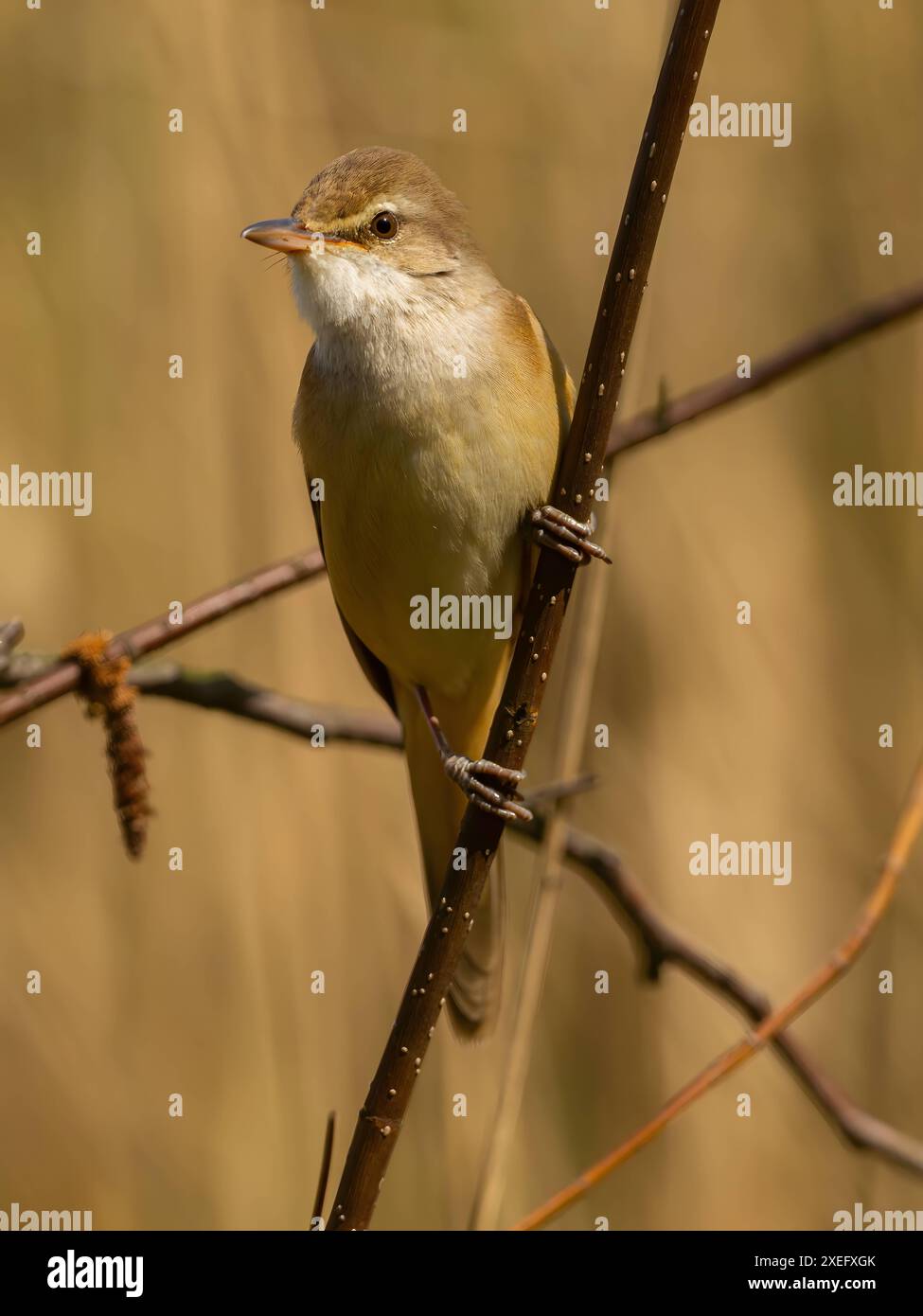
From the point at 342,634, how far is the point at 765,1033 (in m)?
2.06

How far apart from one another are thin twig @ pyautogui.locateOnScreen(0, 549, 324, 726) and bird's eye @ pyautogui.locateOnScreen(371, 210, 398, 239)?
28.3 inches

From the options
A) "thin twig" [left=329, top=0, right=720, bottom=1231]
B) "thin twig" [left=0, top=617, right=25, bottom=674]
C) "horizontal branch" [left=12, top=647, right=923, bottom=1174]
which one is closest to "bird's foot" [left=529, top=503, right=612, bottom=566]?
"thin twig" [left=329, top=0, right=720, bottom=1231]

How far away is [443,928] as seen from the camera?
1.96 m

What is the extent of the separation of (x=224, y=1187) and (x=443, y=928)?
212 cm

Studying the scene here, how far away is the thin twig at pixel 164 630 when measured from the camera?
2.34m

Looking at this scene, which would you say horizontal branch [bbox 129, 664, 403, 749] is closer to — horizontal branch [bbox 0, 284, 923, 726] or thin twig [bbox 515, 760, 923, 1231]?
horizontal branch [bbox 0, 284, 923, 726]

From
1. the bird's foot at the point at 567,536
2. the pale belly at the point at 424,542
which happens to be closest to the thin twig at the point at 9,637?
the pale belly at the point at 424,542

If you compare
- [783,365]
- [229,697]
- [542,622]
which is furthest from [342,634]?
[542,622]

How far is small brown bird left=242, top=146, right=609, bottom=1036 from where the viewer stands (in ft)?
8.78

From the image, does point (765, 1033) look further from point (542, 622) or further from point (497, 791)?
point (542, 622)

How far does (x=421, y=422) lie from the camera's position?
268 cm

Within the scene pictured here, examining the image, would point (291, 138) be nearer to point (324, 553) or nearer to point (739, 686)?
point (324, 553)

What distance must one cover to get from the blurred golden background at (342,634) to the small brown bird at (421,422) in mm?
685
